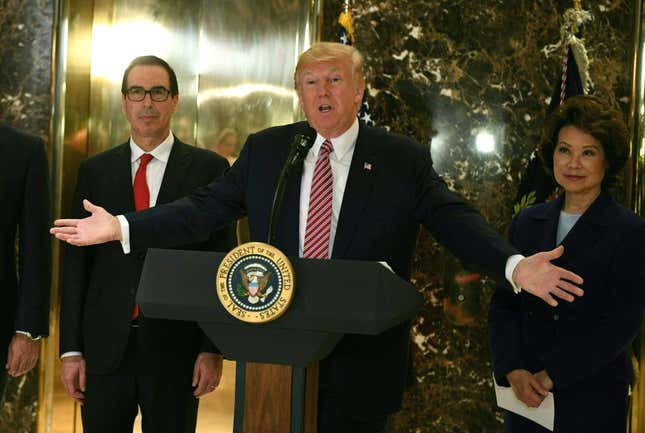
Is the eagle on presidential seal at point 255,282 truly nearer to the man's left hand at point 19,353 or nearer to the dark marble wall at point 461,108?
the man's left hand at point 19,353

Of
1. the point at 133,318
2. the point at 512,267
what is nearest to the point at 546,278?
the point at 512,267

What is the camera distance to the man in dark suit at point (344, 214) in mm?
2217

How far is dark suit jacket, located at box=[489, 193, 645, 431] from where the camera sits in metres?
2.61

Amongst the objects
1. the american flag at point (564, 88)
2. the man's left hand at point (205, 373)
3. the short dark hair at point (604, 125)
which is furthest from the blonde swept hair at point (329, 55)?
the american flag at point (564, 88)

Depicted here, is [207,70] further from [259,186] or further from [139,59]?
[259,186]

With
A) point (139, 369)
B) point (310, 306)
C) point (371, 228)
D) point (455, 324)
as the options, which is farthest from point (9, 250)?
point (455, 324)

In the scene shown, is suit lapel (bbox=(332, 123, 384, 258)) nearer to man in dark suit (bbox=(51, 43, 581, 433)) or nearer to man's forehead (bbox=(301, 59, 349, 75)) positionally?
man in dark suit (bbox=(51, 43, 581, 433))

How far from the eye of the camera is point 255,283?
174 centimetres

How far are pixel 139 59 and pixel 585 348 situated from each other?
6.68 feet

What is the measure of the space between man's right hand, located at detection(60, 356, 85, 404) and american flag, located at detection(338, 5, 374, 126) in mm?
1626

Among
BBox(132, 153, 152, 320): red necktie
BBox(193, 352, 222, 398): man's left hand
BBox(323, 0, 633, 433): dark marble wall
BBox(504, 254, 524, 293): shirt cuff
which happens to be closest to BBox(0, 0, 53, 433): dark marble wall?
BBox(132, 153, 152, 320): red necktie

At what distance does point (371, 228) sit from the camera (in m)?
2.33

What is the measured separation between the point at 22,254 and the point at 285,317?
165 centimetres

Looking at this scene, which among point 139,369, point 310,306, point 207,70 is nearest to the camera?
point 310,306
